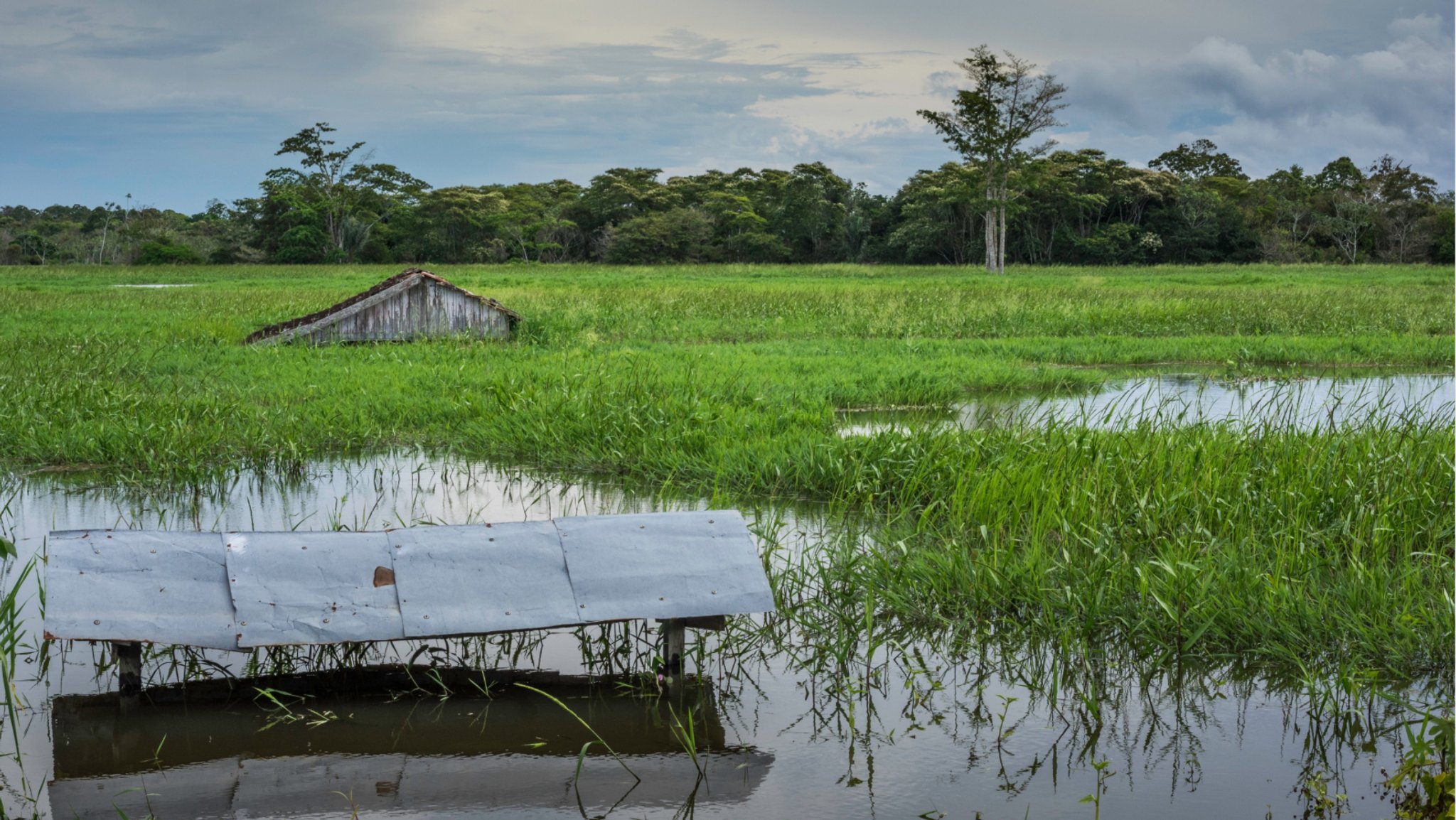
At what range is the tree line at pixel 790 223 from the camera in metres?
58.4

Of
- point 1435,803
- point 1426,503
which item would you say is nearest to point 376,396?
point 1426,503

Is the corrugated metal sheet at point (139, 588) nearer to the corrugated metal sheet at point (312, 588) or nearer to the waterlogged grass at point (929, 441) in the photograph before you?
the corrugated metal sheet at point (312, 588)

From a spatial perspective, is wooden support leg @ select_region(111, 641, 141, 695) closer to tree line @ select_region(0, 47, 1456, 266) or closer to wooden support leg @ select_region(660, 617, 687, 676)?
wooden support leg @ select_region(660, 617, 687, 676)

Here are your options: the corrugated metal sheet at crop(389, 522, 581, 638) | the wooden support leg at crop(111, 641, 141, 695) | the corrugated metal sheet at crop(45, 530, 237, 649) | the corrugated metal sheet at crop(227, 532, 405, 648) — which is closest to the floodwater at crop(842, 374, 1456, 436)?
the corrugated metal sheet at crop(389, 522, 581, 638)

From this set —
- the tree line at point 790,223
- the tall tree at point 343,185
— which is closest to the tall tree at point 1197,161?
the tree line at point 790,223

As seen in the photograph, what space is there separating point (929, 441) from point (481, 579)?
3.79 metres

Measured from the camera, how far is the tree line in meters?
58.4

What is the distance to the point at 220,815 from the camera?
3.50 meters

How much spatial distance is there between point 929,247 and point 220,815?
6124 cm

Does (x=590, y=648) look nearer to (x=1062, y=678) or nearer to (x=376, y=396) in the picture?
(x=1062, y=678)

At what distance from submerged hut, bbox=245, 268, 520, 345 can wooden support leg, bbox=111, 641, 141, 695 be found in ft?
32.0

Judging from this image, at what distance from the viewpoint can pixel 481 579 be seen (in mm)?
4375

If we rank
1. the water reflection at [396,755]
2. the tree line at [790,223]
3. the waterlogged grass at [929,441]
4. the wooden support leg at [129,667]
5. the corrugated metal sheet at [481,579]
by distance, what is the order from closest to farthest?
1. the water reflection at [396,755]
2. the corrugated metal sheet at [481,579]
3. the wooden support leg at [129,667]
4. the waterlogged grass at [929,441]
5. the tree line at [790,223]

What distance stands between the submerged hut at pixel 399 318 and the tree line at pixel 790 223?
41.4 meters
